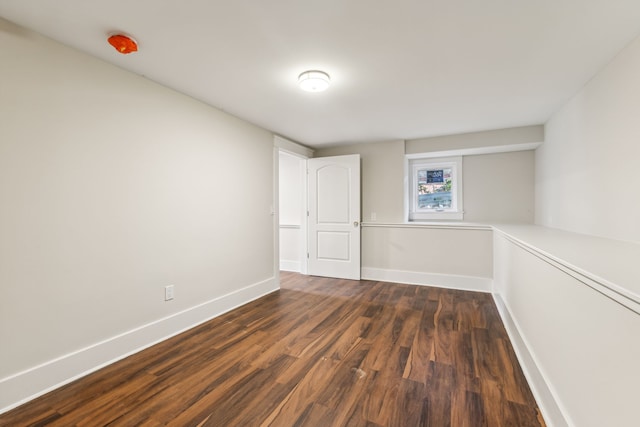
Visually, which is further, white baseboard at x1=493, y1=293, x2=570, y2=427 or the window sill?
the window sill

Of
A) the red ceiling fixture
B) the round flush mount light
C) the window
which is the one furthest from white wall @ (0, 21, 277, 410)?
the window

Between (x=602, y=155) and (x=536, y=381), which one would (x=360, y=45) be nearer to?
(x=602, y=155)

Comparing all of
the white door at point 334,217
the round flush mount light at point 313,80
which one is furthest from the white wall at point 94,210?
the white door at point 334,217

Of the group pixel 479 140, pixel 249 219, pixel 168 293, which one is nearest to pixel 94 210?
pixel 168 293

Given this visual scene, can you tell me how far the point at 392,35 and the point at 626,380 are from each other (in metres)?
1.87

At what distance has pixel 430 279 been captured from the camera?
4.09 meters

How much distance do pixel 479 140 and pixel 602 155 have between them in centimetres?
186

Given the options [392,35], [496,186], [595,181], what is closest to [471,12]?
[392,35]

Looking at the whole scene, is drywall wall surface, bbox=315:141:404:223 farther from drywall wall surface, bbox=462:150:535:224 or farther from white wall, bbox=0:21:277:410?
white wall, bbox=0:21:277:410

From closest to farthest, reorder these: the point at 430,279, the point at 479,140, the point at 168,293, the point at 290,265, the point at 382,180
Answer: the point at 168,293 < the point at 479,140 < the point at 430,279 < the point at 382,180 < the point at 290,265

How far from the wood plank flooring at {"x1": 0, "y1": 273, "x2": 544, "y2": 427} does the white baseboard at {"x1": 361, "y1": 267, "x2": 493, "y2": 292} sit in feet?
2.98

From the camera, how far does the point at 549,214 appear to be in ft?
10.6

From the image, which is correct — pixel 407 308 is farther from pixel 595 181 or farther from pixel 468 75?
pixel 468 75

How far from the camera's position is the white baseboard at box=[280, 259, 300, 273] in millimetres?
5022
